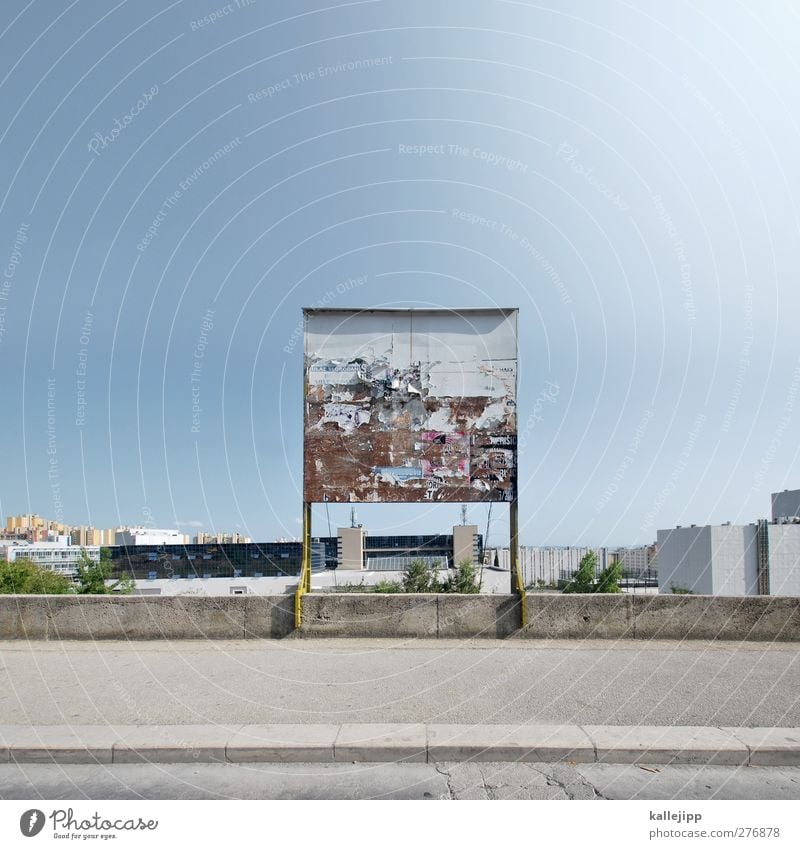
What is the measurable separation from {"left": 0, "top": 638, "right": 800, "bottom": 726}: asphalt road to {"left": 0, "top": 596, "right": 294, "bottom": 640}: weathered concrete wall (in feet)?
0.62

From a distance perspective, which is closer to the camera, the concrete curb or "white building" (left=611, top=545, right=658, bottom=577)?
the concrete curb

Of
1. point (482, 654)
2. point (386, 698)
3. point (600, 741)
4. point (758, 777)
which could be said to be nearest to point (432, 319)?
point (482, 654)

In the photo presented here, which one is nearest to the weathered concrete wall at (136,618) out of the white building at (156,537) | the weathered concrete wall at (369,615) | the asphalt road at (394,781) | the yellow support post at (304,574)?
the yellow support post at (304,574)

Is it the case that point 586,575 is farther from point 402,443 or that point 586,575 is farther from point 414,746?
point 414,746

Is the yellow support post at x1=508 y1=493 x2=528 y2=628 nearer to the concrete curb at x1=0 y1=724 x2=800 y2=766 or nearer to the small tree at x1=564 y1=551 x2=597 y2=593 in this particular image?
the concrete curb at x1=0 y1=724 x2=800 y2=766

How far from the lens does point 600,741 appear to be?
206 inches

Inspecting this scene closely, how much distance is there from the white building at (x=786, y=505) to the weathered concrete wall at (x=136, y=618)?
58.9 meters

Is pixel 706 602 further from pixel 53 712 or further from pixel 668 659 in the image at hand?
pixel 53 712

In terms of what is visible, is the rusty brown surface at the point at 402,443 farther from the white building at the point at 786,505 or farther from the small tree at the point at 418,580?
the white building at the point at 786,505

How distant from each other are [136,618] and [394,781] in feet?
18.7

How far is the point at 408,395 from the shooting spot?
9.80 meters

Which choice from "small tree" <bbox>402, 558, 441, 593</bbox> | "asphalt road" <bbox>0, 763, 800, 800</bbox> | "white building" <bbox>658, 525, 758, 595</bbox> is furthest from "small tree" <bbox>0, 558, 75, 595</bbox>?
"white building" <bbox>658, 525, 758, 595</bbox>

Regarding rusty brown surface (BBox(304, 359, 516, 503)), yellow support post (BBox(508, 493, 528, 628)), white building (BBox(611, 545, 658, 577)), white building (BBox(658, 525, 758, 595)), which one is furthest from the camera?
white building (BBox(611, 545, 658, 577))

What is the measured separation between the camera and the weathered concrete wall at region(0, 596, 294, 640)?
9.04 metres
